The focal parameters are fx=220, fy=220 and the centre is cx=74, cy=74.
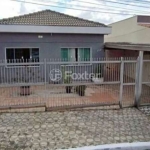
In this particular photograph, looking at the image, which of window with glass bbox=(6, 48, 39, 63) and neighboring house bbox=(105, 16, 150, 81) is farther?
neighboring house bbox=(105, 16, 150, 81)

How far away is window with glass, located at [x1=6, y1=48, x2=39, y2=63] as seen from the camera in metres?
13.6

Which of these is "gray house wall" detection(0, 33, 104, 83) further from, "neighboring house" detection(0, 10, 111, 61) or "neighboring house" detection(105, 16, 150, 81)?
"neighboring house" detection(105, 16, 150, 81)

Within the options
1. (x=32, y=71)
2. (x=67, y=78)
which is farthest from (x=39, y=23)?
(x=67, y=78)

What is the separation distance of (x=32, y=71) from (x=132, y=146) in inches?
239

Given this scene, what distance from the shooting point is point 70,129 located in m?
6.31

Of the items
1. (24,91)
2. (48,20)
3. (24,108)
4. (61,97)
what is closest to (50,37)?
(48,20)

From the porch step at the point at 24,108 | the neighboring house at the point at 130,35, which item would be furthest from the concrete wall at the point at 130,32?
the porch step at the point at 24,108

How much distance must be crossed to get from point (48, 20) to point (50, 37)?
1156mm

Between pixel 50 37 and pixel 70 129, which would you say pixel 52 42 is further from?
pixel 70 129

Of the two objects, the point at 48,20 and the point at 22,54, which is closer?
the point at 22,54

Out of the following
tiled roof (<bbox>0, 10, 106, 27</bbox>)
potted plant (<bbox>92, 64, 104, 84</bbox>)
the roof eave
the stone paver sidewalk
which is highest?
tiled roof (<bbox>0, 10, 106, 27</bbox>)

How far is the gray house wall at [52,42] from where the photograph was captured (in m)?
13.4

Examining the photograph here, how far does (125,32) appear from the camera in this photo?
22750mm

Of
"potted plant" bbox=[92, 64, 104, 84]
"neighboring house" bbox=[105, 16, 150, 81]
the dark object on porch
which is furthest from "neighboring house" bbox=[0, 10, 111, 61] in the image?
→ the dark object on porch
